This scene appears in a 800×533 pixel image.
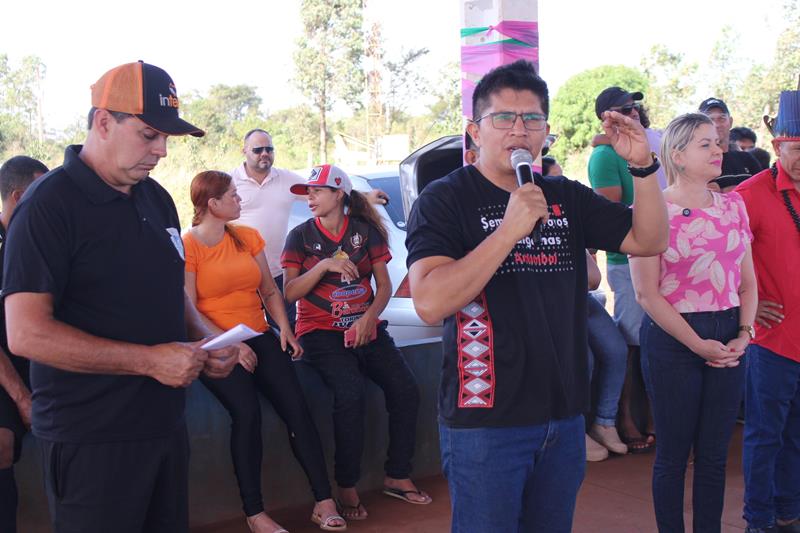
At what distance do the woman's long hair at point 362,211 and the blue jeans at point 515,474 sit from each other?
2.79 meters

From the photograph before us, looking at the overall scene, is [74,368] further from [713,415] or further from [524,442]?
[713,415]

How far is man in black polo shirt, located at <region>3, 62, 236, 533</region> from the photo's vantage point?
7.90ft

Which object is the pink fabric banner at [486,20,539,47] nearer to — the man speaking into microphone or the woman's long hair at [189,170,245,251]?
the woman's long hair at [189,170,245,251]

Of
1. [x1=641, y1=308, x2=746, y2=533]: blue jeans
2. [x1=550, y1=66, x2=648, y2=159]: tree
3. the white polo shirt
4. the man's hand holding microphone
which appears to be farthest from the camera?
[x1=550, y1=66, x2=648, y2=159]: tree

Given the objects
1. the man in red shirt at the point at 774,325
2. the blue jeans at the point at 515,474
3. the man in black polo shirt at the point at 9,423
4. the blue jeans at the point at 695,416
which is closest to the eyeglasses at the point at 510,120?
the blue jeans at the point at 515,474

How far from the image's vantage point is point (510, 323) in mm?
2406

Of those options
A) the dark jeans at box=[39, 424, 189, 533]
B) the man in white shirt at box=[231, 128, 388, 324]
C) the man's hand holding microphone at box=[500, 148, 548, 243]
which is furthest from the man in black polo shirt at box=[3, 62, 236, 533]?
the man in white shirt at box=[231, 128, 388, 324]

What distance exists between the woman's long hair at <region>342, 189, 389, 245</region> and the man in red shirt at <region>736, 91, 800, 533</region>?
83.1 inches

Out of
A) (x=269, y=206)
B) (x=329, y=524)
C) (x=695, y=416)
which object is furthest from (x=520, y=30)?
(x=329, y=524)

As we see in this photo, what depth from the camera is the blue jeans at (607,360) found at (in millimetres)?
5672

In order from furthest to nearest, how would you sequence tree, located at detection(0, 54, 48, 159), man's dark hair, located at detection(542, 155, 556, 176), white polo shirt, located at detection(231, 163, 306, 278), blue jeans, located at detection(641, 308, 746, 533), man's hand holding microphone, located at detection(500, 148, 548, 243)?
1. tree, located at detection(0, 54, 48, 159)
2. white polo shirt, located at detection(231, 163, 306, 278)
3. man's dark hair, located at detection(542, 155, 556, 176)
4. blue jeans, located at detection(641, 308, 746, 533)
5. man's hand holding microphone, located at detection(500, 148, 548, 243)

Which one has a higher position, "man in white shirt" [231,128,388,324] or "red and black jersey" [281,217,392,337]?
"man in white shirt" [231,128,388,324]

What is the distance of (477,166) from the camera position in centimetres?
260

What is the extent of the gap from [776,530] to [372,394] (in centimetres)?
229
